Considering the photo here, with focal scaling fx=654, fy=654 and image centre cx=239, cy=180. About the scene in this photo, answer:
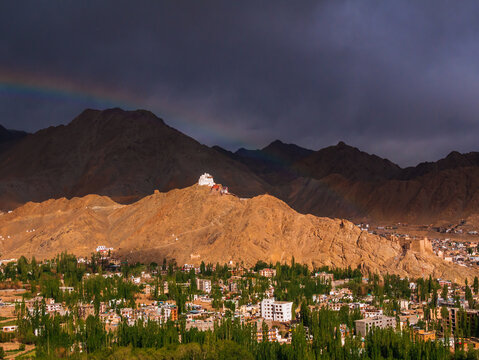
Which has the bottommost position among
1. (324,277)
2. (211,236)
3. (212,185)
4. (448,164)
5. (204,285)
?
(204,285)

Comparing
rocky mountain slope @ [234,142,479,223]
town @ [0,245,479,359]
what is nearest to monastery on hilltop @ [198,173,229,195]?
town @ [0,245,479,359]

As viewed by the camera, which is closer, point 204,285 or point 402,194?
point 204,285

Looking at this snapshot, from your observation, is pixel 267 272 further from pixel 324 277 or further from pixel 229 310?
pixel 229 310

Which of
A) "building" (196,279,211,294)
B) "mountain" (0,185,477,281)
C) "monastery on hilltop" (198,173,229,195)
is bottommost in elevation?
"building" (196,279,211,294)

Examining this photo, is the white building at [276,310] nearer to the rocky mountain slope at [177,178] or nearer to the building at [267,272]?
the building at [267,272]

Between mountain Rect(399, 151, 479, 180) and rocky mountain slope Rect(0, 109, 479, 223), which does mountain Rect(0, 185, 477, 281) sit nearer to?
rocky mountain slope Rect(0, 109, 479, 223)

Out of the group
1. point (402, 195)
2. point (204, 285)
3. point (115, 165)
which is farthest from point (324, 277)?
point (115, 165)

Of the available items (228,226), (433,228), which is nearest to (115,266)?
(228,226)
